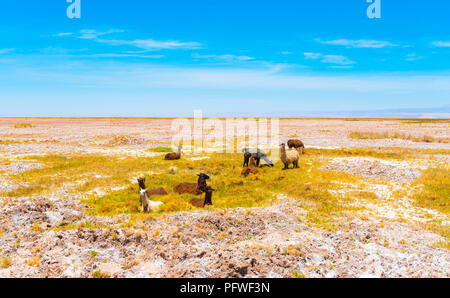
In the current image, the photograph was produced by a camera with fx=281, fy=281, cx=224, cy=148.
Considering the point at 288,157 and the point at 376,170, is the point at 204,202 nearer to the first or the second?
the point at 288,157

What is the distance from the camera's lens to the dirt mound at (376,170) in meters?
18.8

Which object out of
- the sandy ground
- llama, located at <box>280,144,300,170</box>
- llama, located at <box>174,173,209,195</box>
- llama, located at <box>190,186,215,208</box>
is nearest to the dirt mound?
llama, located at <box>280,144,300,170</box>

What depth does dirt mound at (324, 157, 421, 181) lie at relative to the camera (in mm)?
18750

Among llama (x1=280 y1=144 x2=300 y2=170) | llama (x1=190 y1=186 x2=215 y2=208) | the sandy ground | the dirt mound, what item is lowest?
the sandy ground

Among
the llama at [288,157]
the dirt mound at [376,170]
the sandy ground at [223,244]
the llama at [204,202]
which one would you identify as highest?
the llama at [288,157]

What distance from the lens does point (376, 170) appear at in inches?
787

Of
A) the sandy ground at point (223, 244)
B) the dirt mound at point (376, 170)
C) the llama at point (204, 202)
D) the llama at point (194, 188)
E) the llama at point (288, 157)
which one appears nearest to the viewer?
the sandy ground at point (223, 244)

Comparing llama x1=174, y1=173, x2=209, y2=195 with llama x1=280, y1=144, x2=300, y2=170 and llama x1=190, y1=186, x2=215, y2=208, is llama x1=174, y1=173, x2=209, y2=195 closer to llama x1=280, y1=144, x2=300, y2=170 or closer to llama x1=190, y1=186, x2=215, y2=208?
llama x1=190, y1=186, x2=215, y2=208

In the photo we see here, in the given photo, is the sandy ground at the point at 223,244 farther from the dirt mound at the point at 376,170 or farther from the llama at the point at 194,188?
the dirt mound at the point at 376,170

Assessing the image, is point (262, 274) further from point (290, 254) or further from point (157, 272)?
point (157, 272)

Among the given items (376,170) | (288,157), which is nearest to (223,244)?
(288,157)

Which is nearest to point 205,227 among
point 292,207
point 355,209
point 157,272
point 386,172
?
point 157,272

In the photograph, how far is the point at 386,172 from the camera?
1948 centimetres

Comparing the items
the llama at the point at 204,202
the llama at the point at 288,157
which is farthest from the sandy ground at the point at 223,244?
the llama at the point at 288,157
